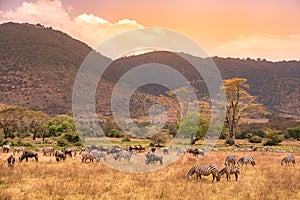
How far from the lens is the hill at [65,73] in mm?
98963

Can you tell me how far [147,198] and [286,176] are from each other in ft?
30.8

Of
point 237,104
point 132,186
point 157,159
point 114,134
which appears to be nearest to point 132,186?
point 132,186

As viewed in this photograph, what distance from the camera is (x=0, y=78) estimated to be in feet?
336

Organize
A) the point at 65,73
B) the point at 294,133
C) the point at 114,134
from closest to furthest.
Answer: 1. the point at 294,133
2. the point at 114,134
3. the point at 65,73

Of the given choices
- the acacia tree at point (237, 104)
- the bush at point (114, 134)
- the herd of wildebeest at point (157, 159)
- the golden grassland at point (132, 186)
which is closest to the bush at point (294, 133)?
the acacia tree at point (237, 104)

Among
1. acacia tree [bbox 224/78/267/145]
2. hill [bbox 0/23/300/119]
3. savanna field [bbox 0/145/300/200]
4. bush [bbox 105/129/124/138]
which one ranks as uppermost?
hill [bbox 0/23/300/119]

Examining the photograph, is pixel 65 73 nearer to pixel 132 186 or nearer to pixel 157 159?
pixel 157 159

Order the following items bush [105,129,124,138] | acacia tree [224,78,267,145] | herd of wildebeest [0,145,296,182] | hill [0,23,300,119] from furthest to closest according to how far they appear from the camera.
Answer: hill [0,23,300,119] < bush [105,129,124,138] < acacia tree [224,78,267,145] < herd of wildebeest [0,145,296,182]

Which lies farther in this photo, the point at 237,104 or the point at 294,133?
the point at 294,133

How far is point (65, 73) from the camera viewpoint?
4572 inches

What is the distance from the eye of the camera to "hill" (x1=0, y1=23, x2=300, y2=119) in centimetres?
9896

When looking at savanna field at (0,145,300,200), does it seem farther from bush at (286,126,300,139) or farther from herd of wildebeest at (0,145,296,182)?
bush at (286,126,300,139)

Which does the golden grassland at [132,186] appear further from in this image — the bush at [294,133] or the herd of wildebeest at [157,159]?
the bush at [294,133]

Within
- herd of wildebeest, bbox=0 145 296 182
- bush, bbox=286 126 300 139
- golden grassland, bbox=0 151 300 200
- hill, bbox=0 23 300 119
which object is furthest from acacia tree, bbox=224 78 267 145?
hill, bbox=0 23 300 119
